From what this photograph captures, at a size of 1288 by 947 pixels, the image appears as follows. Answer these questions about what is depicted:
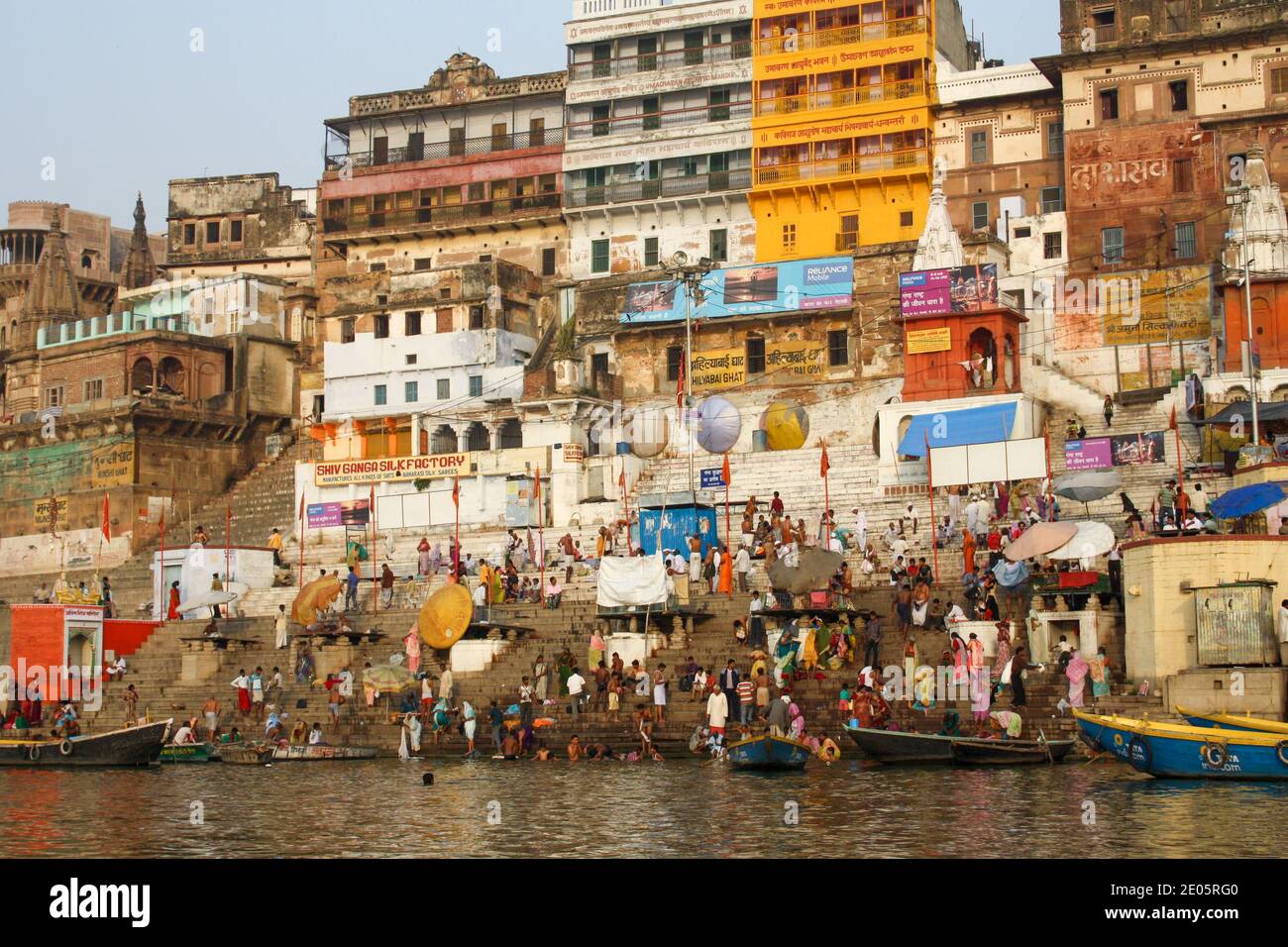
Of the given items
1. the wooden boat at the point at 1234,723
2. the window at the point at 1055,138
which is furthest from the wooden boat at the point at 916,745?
the window at the point at 1055,138

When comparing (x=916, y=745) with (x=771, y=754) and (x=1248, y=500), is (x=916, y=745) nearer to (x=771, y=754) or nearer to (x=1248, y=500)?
(x=771, y=754)

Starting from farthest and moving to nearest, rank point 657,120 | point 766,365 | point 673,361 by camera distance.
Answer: point 657,120, point 673,361, point 766,365

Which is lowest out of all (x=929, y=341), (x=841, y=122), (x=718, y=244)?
(x=929, y=341)

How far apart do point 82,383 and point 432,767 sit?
35.1m

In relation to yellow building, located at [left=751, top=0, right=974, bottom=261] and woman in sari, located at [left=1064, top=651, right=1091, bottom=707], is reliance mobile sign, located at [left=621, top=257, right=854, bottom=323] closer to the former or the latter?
yellow building, located at [left=751, top=0, right=974, bottom=261]

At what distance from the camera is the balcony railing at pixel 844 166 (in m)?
52.4

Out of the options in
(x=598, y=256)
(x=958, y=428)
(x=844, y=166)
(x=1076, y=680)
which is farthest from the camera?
(x=598, y=256)

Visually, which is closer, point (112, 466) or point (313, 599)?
point (313, 599)

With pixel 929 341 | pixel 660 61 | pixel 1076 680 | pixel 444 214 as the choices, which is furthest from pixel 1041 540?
pixel 444 214

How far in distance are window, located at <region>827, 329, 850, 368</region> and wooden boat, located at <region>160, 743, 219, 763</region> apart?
24350 millimetres

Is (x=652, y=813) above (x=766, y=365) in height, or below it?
below

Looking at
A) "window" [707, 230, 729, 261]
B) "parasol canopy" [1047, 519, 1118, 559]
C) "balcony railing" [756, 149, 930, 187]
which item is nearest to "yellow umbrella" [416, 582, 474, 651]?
"parasol canopy" [1047, 519, 1118, 559]

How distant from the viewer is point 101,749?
29641mm

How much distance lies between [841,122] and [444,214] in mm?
14220
